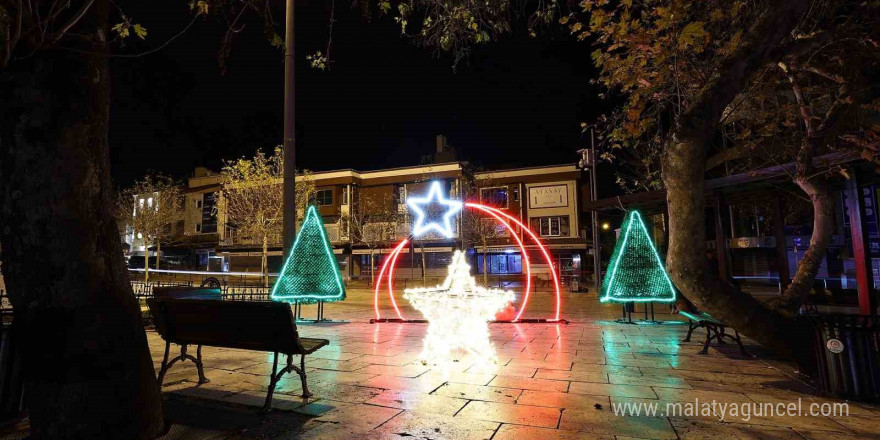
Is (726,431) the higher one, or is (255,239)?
(255,239)

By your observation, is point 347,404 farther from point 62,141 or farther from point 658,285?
point 658,285

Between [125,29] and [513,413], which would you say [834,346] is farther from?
[125,29]

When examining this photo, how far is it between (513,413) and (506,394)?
2.07ft

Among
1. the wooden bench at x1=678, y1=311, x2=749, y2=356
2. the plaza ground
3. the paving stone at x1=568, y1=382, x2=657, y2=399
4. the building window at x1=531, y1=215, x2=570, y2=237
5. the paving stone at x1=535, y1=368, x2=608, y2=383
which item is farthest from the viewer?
the building window at x1=531, y1=215, x2=570, y2=237

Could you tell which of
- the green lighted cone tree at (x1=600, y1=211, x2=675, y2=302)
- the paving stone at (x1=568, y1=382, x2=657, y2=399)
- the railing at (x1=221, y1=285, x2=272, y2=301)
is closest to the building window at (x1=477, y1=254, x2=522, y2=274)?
the railing at (x1=221, y1=285, x2=272, y2=301)

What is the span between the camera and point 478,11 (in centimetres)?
593

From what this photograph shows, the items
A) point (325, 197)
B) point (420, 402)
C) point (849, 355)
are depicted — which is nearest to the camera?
point (420, 402)

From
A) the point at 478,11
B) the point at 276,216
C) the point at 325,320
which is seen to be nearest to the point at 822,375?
the point at 478,11

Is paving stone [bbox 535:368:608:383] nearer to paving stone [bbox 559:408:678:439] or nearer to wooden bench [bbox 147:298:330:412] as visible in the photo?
paving stone [bbox 559:408:678:439]

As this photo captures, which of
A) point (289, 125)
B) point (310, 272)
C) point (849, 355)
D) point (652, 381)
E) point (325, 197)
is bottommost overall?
point (652, 381)

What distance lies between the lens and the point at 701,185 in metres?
5.22

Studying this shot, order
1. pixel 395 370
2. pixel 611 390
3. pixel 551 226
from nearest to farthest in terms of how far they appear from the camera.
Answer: pixel 611 390 → pixel 395 370 → pixel 551 226

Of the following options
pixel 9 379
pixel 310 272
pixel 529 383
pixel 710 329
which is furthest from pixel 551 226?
pixel 9 379

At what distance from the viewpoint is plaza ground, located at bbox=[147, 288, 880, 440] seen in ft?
12.8
